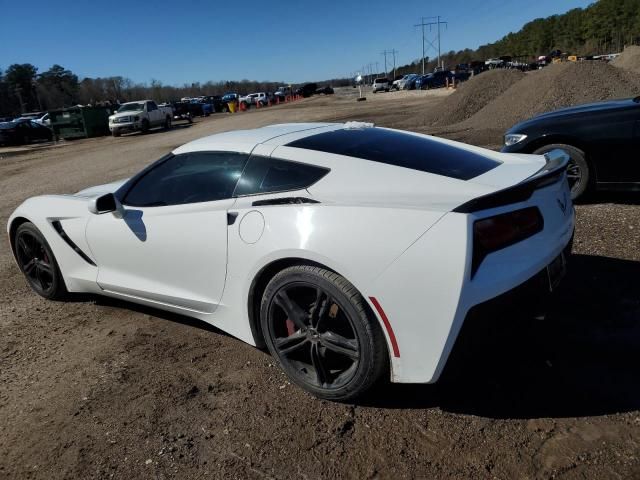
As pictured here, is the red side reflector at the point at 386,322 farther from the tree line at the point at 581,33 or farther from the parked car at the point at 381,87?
the tree line at the point at 581,33

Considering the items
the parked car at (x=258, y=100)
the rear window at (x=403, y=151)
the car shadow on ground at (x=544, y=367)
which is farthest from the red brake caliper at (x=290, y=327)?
the parked car at (x=258, y=100)

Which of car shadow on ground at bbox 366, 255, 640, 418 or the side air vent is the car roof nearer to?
the side air vent

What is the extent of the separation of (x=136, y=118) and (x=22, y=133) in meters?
7.83

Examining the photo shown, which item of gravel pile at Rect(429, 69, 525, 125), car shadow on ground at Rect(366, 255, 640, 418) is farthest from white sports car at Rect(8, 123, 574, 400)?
gravel pile at Rect(429, 69, 525, 125)

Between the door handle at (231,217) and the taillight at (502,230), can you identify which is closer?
the taillight at (502,230)

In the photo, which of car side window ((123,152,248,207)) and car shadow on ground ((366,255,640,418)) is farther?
car side window ((123,152,248,207))

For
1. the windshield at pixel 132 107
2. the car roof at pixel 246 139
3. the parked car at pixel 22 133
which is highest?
the car roof at pixel 246 139

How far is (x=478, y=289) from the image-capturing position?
233 cm

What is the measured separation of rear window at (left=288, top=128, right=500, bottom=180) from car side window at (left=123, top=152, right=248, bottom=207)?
47 centimetres

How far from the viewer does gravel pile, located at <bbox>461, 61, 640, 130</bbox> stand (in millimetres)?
14656

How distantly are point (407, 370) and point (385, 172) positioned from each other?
3.44 ft

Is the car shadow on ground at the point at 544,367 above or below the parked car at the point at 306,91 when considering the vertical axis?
above

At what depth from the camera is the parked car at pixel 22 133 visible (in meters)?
29.8

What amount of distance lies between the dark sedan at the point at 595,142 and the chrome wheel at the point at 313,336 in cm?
423
